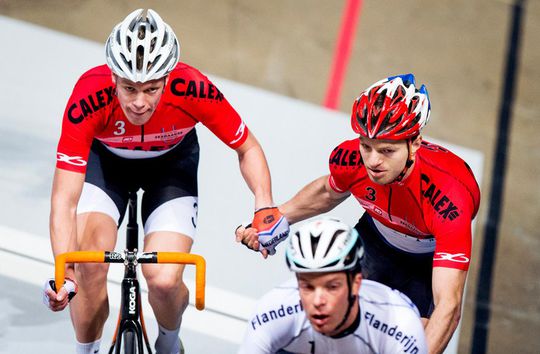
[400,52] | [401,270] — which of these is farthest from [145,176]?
[400,52]

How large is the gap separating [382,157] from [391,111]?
0.58 ft

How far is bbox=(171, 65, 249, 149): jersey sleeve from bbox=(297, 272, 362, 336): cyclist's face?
1.50 meters

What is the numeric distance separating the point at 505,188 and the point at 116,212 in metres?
3.75

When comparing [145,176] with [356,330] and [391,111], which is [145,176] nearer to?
[391,111]

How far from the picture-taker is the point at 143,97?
4.34 metres

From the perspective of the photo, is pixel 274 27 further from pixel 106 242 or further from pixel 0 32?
pixel 106 242

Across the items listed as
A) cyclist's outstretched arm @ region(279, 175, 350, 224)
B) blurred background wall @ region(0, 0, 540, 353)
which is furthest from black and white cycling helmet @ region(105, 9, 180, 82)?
blurred background wall @ region(0, 0, 540, 353)

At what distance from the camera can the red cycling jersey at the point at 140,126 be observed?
4.52 meters

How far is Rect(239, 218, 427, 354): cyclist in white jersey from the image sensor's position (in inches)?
134

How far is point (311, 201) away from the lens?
4.79m

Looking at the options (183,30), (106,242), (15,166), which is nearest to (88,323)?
(106,242)

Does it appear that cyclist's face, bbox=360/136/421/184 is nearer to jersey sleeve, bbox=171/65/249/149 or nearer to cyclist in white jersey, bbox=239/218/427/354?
cyclist in white jersey, bbox=239/218/427/354

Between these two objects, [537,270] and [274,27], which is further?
[274,27]

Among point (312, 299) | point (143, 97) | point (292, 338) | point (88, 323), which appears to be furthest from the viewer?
point (88, 323)
